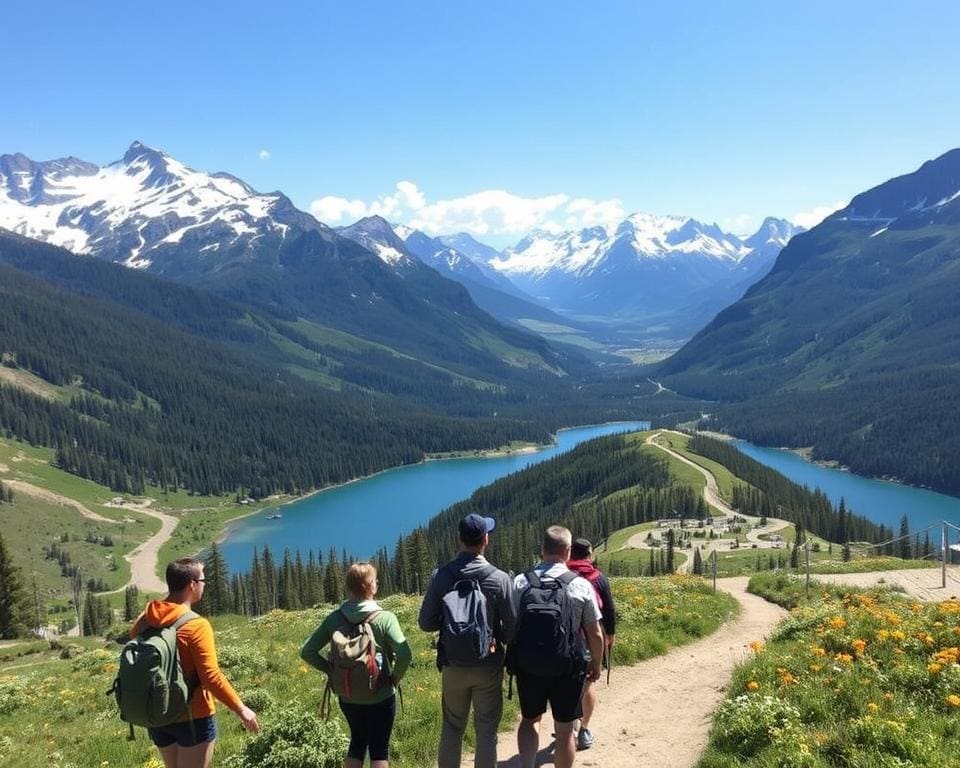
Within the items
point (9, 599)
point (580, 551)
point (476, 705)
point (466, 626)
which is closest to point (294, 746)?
point (476, 705)

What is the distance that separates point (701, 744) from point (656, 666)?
6704mm

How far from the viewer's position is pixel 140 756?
47.0 feet

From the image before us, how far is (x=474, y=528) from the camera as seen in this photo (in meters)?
11.1

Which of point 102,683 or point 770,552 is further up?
point 102,683

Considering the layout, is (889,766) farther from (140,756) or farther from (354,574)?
(140,756)

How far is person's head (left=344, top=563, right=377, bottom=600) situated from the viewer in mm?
10578

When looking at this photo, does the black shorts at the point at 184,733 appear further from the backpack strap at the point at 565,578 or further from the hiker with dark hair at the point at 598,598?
the hiker with dark hair at the point at 598,598

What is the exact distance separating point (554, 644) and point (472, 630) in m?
1.47

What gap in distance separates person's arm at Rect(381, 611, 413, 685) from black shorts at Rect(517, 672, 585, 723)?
2.14m

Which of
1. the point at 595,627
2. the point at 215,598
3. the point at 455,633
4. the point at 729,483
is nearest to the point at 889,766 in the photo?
the point at 595,627

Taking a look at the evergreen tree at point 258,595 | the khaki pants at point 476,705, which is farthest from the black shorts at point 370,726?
the evergreen tree at point 258,595

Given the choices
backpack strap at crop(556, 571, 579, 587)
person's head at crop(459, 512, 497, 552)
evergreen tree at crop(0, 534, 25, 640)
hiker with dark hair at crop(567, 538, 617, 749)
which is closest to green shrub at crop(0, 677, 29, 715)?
hiker with dark hair at crop(567, 538, 617, 749)

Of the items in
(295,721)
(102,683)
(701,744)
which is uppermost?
(295,721)

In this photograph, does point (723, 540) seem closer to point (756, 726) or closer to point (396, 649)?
point (756, 726)
